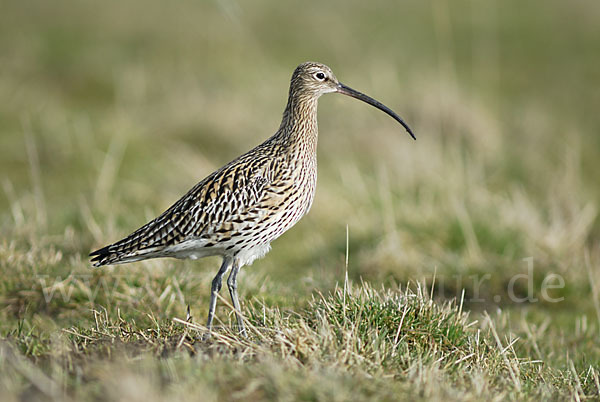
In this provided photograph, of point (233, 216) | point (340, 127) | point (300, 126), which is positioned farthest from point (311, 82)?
point (340, 127)

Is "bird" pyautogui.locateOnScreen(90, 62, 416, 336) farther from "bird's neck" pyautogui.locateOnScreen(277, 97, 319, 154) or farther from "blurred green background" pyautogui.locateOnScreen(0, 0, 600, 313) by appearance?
"blurred green background" pyautogui.locateOnScreen(0, 0, 600, 313)

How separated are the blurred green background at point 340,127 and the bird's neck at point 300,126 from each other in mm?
809

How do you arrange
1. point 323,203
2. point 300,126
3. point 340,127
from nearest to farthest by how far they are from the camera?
point 300,126, point 323,203, point 340,127

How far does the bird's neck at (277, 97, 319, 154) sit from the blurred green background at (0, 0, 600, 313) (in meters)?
0.81

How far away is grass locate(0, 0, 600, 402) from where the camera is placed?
3906 mm

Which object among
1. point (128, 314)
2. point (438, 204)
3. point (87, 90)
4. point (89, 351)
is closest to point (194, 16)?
point (87, 90)

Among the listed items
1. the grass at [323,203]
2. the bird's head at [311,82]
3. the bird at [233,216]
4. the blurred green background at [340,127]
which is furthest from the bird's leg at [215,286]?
the bird's head at [311,82]

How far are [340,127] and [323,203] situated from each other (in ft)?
11.4

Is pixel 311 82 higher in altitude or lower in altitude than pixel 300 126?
higher

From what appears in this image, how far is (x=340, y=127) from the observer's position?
12.3m

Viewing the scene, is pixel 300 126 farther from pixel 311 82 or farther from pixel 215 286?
pixel 215 286

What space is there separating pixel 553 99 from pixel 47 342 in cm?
1307

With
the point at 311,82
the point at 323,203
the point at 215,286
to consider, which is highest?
the point at 311,82

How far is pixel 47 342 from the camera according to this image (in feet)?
14.0
